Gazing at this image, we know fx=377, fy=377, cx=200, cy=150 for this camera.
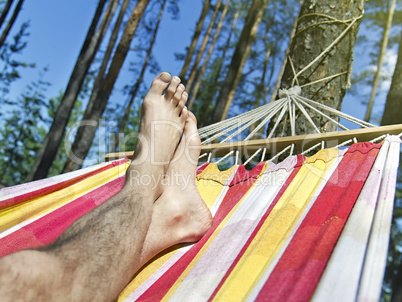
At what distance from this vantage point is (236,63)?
17.1 ft

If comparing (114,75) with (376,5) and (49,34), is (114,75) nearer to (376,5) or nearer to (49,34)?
(376,5)

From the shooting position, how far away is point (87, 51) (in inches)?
181

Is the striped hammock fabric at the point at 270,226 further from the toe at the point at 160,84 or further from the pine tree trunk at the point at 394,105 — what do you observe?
the pine tree trunk at the point at 394,105

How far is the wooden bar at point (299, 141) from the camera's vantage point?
4.18 feet

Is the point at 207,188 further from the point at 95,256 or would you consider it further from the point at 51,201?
the point at 95,256

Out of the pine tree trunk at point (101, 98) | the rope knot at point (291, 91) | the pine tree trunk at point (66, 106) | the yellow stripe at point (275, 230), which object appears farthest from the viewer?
the pine tree trunk at point (66, 106)

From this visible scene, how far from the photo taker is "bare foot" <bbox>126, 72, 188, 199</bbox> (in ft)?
3.53

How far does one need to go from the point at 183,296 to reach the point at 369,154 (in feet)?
2.26

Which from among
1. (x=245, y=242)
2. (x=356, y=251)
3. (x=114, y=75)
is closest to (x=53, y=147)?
(x=114, y=75)

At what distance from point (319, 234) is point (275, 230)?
0.45ft

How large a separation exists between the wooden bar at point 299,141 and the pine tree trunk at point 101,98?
2.29 metres

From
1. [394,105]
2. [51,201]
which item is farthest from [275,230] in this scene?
[394,105]

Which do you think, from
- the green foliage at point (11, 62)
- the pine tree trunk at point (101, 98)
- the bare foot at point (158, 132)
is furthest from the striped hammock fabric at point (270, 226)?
the green foliage at point (11, 62)

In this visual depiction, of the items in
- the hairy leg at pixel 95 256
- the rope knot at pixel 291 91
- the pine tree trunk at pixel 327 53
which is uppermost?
the pine tree trunk at pixel 327 53
